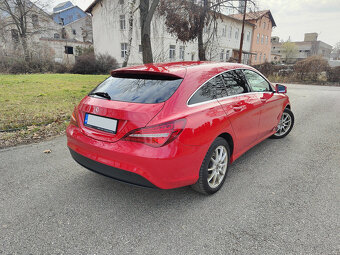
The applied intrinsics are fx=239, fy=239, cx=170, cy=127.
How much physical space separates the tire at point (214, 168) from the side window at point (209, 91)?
0.52 metres

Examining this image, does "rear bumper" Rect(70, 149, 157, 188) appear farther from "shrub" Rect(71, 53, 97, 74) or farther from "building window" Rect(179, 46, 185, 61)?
"building window" Rect(179, 46, 185, 61)

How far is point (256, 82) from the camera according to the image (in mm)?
4016

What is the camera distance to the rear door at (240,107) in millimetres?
3131

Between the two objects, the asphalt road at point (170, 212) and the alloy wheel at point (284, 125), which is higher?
the alloy wheel at point (284, 125)

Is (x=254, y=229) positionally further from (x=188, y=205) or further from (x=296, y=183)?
(x=296, y=183)

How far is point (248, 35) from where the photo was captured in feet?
148

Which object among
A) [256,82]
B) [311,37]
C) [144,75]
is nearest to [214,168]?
[144,75]

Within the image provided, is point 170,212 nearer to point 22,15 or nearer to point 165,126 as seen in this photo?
point 165,126

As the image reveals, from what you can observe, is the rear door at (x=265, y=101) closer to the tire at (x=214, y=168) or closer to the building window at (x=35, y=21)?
the tire at (x=214, y=168)

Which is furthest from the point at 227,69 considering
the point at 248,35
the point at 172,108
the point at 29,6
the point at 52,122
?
the point at 248,35

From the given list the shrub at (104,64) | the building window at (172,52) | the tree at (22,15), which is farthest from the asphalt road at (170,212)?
the tree at (22,15)

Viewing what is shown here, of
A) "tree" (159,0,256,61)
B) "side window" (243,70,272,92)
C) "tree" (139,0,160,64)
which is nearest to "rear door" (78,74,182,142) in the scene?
"side window" (243,70,272,92)

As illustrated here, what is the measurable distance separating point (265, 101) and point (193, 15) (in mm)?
11570

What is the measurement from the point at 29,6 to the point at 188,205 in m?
35.3
